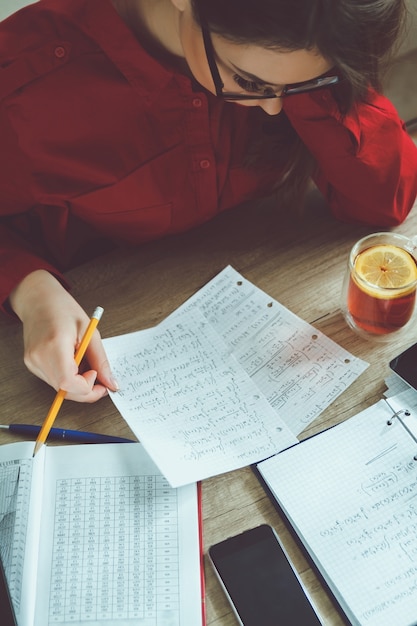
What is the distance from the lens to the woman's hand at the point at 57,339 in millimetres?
820

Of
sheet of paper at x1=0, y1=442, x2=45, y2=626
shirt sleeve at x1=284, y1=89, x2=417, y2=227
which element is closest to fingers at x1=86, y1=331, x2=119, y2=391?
sheet of paper at x1=0, y1=442, x2=45, y2=626

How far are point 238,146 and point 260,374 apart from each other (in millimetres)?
408

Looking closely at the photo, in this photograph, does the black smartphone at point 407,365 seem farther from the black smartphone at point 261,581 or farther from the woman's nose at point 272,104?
the woman's nose at point 272,104

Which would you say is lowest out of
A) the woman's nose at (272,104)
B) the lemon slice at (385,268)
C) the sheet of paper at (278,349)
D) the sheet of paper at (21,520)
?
the sheet of paper at (278,349)

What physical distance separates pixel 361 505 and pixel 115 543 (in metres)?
0.30

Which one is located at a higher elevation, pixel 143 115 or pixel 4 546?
pixel 143 115

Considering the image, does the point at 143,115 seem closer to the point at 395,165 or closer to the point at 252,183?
the point at 252,183

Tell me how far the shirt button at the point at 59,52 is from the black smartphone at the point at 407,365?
627 mm

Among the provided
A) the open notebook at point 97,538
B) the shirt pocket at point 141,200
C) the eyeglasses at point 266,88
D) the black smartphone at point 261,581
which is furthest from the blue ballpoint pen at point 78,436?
the eyeglasses at point 266,88

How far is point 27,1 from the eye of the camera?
109 cm

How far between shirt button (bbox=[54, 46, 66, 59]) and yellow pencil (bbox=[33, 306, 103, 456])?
1.17 feet

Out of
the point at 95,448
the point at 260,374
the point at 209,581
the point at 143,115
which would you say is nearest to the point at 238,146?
the point at 143,115

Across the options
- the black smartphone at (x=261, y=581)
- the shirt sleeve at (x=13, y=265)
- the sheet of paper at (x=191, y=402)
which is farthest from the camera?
the shirt sleeve at (x=13, y=265)

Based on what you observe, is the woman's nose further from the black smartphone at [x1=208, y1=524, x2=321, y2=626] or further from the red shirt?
the black smartphone at [x1=208, y1=524, x2=321, y2=626]
